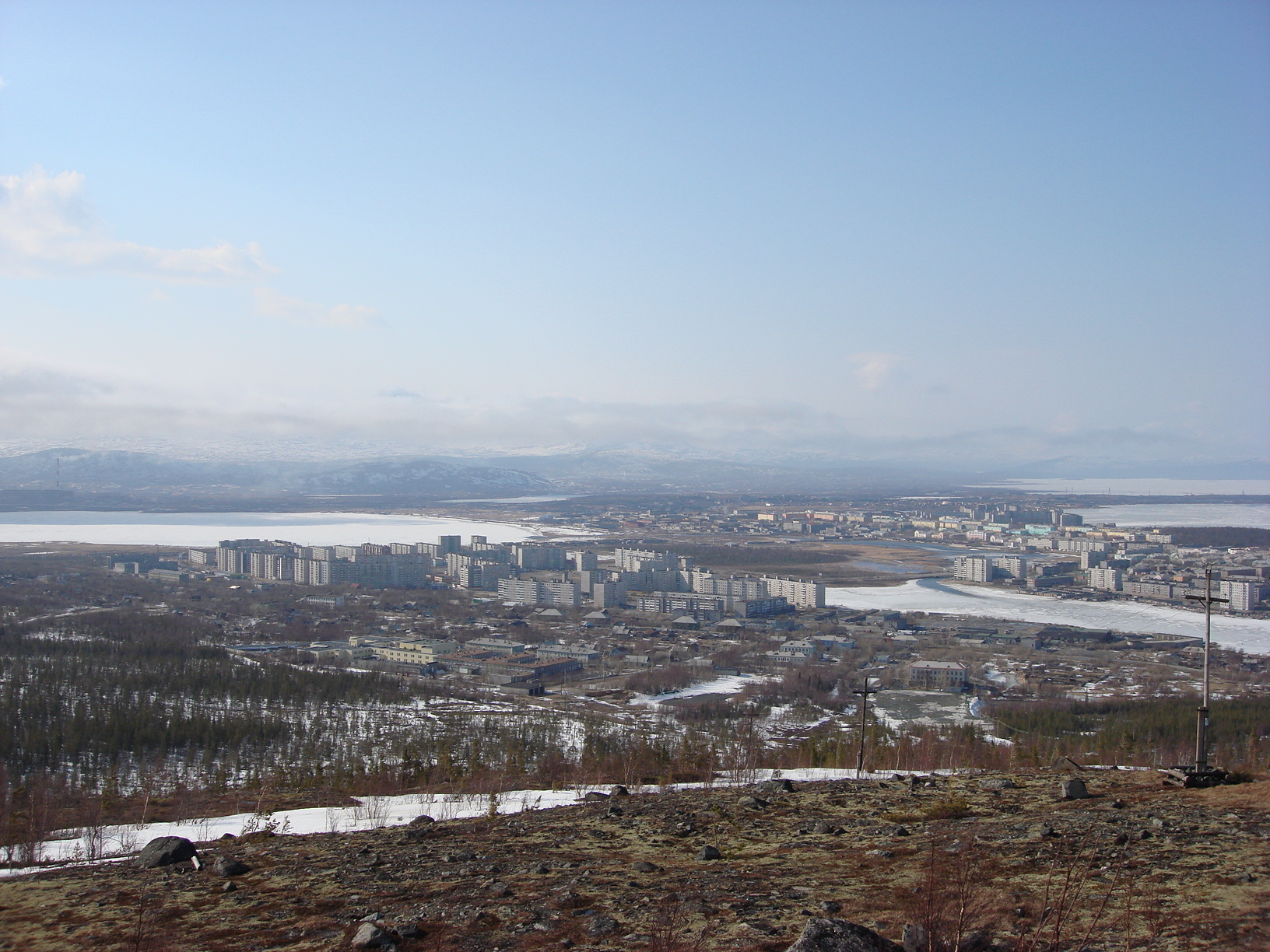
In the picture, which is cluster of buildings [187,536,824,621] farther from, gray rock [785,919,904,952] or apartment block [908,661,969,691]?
gray rock [785,919,904,952]

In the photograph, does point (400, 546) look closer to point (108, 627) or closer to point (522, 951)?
point (108, 627)

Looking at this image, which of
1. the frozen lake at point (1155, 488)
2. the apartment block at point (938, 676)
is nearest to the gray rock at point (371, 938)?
the apartment block at point (938, 676)

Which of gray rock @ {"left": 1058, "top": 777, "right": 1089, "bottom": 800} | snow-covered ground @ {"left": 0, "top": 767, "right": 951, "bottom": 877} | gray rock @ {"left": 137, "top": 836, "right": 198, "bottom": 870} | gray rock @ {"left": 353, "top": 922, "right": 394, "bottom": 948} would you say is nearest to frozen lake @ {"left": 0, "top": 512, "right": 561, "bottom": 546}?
snow-covered ground @ {"left": 0, "top": 767, "right": 951, "bottom": 877}

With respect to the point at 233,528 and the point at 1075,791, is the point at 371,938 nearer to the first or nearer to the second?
the point at 1075,791

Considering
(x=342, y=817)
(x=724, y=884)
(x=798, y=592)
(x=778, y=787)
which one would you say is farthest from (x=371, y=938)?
(x=798, y=592)

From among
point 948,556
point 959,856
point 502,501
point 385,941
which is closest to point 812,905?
point 959,856

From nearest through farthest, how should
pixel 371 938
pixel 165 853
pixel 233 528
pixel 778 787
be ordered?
pixel 371 938 < pixel 165 853 < pixel 778 787 < pixel 233 528
